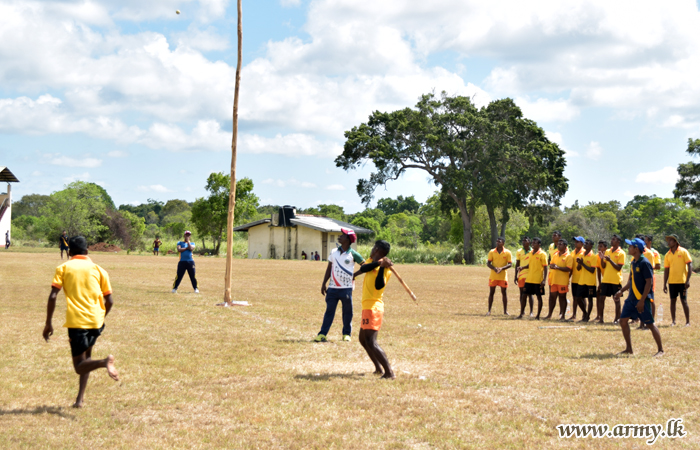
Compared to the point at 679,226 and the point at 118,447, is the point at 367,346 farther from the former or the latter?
the point at 679,226

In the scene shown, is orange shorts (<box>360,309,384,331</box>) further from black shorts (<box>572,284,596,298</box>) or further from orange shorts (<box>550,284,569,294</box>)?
black shorts (<box>572,284,596,298</box>)

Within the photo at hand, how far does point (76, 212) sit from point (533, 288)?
7103 cm

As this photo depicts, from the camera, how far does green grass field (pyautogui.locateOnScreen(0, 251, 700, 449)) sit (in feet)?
18.9

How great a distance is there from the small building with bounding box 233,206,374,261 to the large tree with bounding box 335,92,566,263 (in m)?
7.06

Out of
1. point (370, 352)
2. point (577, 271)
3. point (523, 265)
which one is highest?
point (523, 265)

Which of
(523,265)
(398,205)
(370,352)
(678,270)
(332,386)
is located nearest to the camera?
(332,386)

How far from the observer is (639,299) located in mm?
9664

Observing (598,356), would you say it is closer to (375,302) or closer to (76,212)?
(375,302)

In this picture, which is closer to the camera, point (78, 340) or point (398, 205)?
point (78, 340)

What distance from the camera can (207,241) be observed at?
80.6m

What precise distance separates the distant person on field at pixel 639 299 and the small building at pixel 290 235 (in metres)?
52.4

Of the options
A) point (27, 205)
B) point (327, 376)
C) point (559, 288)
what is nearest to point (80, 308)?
point (327, 376)

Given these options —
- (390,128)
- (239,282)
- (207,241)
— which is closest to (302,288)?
(239,282)

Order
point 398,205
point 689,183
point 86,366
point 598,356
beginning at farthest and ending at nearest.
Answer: point 398,205, point 689,183, point 598,356, point 86,366
